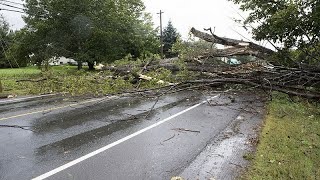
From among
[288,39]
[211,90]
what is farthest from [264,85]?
[211,90]

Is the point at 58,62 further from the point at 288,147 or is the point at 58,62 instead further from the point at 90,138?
the point at 288,147

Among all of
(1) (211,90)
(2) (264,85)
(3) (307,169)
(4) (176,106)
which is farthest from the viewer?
(1) (211,90)

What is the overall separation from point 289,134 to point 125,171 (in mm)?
4413

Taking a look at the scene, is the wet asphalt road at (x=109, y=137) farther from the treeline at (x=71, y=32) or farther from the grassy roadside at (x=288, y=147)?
the treeline at (x=71, y=32)

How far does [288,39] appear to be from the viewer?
35.8ft

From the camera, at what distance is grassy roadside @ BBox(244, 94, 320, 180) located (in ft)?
16.8

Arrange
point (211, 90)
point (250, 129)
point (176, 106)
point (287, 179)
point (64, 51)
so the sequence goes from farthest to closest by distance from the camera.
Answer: point (64, 51)
point (211, 90)
point (176, 106)
point (250, 129)
point (287, 179)

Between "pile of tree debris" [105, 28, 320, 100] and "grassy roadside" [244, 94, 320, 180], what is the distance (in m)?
0.84

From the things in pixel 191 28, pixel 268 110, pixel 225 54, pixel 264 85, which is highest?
pixel 191 28

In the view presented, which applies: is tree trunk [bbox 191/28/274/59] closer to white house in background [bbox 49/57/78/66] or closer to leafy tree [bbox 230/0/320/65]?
leafy tree [bbox 230/0/320/65]

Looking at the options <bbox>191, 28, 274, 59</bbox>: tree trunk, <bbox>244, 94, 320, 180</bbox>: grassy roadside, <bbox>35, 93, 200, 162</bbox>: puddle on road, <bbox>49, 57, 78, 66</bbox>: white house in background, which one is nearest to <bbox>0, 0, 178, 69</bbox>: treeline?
<bbox>49, 57, 78, 66</bbox>: white house in background

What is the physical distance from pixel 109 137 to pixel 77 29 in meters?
25.4

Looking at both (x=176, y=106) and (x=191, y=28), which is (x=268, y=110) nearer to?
(x=176, y=106)

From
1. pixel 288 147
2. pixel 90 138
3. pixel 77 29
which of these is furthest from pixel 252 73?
pixel 77 29
